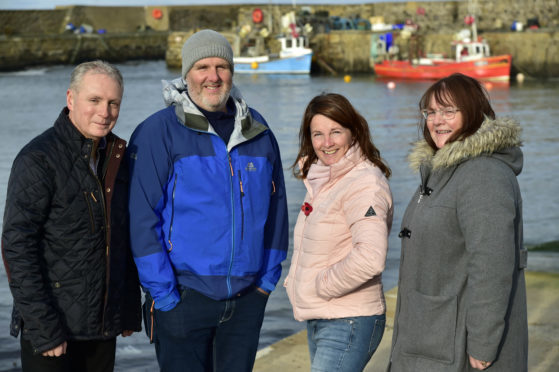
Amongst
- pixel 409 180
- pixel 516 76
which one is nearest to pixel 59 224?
pixel 409 180

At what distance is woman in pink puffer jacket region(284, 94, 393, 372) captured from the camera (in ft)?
8.62

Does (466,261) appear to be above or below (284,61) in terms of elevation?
above

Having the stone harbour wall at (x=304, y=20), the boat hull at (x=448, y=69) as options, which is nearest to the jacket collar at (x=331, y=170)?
the boat hull at (x=448, y=69)

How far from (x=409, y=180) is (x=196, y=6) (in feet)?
175

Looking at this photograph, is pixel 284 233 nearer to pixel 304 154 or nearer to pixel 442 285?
pixel 304 154

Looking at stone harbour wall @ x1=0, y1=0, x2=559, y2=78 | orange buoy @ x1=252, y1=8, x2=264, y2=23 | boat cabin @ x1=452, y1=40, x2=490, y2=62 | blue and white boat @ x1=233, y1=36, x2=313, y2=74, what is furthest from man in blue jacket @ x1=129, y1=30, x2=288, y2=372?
orange buoy @ x1=252, y1=8, x2=264, y2=23

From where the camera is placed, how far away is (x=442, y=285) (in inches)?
95.7

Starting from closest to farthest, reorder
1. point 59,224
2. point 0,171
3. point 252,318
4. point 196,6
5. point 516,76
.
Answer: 1. point 59,224
2. point 252,318
3. point 0,171
4. point 516,76
5. point 196,6

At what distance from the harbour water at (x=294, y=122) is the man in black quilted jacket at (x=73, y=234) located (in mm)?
839

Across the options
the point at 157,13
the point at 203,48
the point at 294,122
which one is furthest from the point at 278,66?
the point at 203,48

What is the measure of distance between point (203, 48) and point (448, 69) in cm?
3762

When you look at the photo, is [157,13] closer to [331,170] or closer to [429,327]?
[331,170]

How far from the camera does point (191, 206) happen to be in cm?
278

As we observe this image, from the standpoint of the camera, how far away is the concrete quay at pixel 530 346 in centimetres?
416
